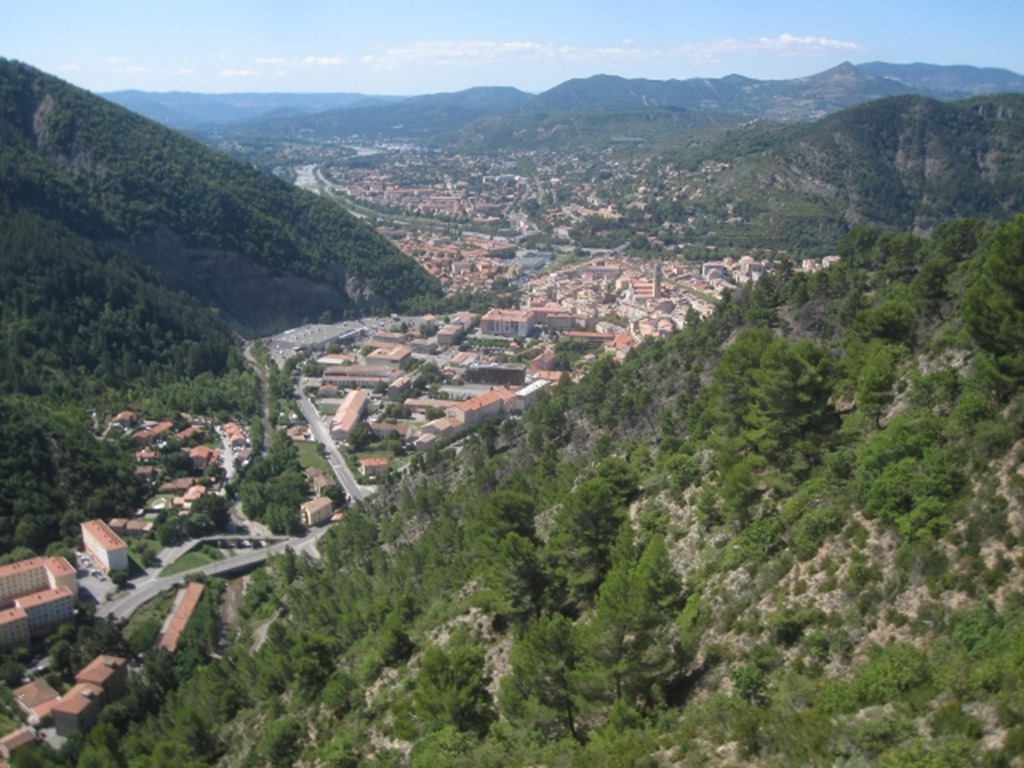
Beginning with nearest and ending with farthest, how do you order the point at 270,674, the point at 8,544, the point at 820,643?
the point at 820,643 < the point at 270,674 < the point at 8,544

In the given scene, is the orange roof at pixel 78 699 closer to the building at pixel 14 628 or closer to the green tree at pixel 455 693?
the building at pixel 14 628

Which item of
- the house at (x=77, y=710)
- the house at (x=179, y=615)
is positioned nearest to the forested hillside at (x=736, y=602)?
the house at (x=77, y=710)

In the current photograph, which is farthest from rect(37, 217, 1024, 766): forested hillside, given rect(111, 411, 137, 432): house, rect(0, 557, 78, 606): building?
rect(111, 411, 137, 432): house

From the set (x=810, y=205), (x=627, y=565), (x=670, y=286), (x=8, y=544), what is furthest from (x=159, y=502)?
(x=810, y=205)

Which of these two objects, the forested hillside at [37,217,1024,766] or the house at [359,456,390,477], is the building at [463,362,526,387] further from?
the forested hillside at [37,217,1024,766]

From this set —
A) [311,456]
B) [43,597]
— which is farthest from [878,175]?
[43,597]

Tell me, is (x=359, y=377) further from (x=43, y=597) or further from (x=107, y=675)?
(x=107, y=675)

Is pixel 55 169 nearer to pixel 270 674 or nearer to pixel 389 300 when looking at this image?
pixel 389 300
